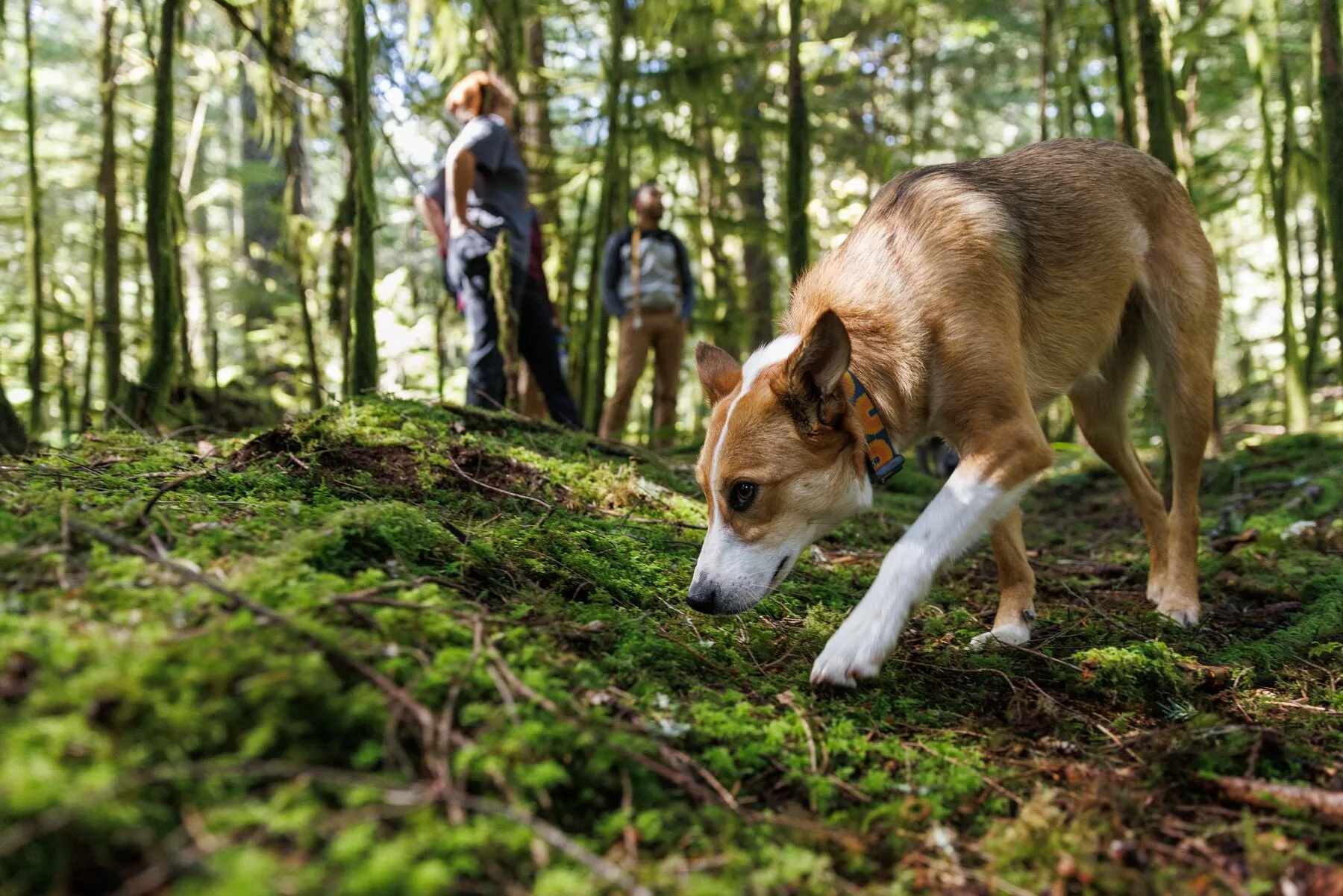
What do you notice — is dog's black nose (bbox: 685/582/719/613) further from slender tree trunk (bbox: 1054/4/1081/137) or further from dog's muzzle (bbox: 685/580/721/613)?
slender tree trunk (bbox: 1054/4/1081/137)

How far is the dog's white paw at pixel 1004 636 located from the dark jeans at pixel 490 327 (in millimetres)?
4114

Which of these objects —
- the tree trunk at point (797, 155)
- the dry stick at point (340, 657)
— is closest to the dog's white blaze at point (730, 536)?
the dry stick at point (340, 657)

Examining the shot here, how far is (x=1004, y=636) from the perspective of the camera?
361 centimetres

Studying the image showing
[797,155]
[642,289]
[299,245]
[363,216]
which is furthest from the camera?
[642,289]

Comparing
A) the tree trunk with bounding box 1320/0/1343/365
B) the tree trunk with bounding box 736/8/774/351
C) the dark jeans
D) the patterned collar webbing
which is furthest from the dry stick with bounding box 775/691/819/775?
the tree trunk with bounding box 736/8/774/351

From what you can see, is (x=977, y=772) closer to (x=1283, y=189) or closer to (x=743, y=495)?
(x=743, y=495)

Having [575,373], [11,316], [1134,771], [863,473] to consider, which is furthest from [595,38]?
[1134,771]

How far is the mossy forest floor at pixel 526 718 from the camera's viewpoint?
1403 mm

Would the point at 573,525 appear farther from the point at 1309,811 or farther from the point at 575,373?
the point at 575,373

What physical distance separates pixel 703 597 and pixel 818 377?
0.97 metres

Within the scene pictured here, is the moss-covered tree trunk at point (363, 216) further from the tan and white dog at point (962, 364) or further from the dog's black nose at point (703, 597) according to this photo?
the dog's black nose at point (703, 597)

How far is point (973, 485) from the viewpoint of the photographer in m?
3.26

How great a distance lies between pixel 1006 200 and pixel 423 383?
10211 mm

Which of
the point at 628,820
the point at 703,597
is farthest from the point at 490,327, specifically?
the point at 628,820
